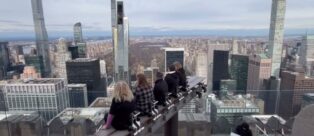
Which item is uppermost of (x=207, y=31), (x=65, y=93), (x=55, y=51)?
(x=207, y=31)

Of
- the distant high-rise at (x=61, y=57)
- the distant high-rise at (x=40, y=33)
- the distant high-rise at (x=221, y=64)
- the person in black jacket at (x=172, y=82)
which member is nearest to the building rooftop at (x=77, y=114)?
the person in black jacket at (x=172, y=82)

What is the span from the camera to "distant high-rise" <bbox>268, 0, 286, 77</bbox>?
1050 centimetres

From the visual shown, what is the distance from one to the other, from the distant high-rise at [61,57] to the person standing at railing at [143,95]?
6717 millimetres

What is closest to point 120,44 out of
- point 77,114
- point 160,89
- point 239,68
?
point 77,114

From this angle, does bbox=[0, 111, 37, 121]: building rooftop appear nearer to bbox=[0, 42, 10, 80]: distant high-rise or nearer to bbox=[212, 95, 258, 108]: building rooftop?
bbox=[0, 42, 10, 80]: distant high-rise

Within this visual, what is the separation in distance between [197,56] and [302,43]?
5.90 m

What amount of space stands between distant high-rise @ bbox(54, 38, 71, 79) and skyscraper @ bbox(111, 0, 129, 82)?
13.7 feet

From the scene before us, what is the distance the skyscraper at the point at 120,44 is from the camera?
477 centimetres

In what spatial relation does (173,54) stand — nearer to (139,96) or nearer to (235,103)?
(235,103)

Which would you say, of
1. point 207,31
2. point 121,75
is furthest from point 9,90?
point 207,31

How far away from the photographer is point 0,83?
14.1 ft

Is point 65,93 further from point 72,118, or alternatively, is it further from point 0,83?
point 0,83

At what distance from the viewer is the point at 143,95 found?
108 inches

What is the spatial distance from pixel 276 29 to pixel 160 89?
459 inches
